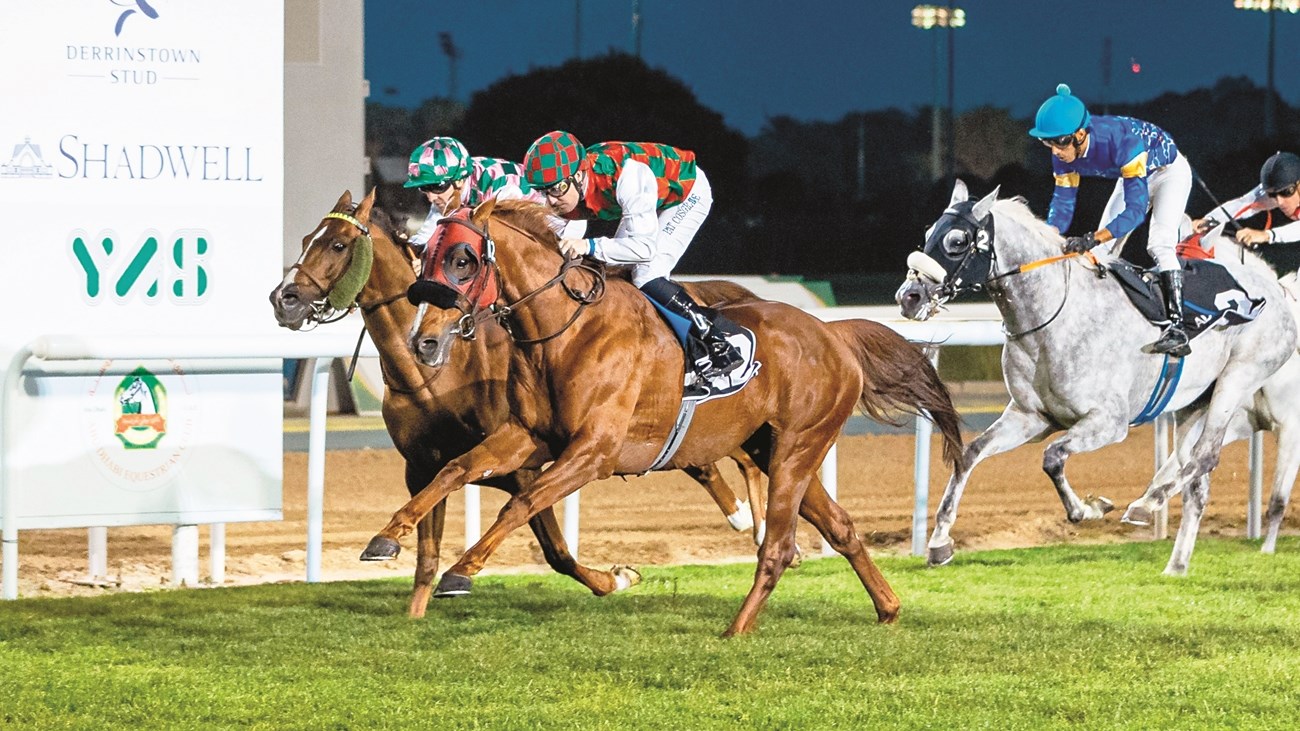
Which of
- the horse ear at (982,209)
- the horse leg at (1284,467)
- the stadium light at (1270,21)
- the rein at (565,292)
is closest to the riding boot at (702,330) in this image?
the rein at (565,292)

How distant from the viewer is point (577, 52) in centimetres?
2106

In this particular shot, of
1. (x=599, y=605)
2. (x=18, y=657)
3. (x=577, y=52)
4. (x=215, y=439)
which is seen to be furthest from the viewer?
(x=577, y=52)

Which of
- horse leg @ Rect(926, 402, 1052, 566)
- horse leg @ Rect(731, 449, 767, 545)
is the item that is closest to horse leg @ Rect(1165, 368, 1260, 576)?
horse leg @ Rect(926, 402, 1052, 566)

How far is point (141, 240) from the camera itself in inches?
224

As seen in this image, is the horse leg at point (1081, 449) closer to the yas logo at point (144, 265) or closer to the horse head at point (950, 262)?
the horse head at point (950, 262)

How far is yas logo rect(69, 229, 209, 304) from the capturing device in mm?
5613

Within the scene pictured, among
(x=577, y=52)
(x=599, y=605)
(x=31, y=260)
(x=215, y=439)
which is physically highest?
(x=577, y=52)

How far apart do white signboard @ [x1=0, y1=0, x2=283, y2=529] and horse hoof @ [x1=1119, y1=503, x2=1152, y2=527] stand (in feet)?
9.75

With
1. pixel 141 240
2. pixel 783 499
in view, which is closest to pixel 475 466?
pixel 783 499

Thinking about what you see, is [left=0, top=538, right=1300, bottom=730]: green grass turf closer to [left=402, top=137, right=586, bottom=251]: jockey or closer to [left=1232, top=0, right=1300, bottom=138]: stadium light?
[left=402, top=137, right=586, bottom=251]: jockey

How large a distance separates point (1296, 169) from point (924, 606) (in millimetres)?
2867

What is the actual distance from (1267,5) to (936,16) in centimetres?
438

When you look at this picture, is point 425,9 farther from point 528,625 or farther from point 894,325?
point 528,625

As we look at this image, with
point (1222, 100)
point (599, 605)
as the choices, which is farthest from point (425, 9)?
point (599, 605)
